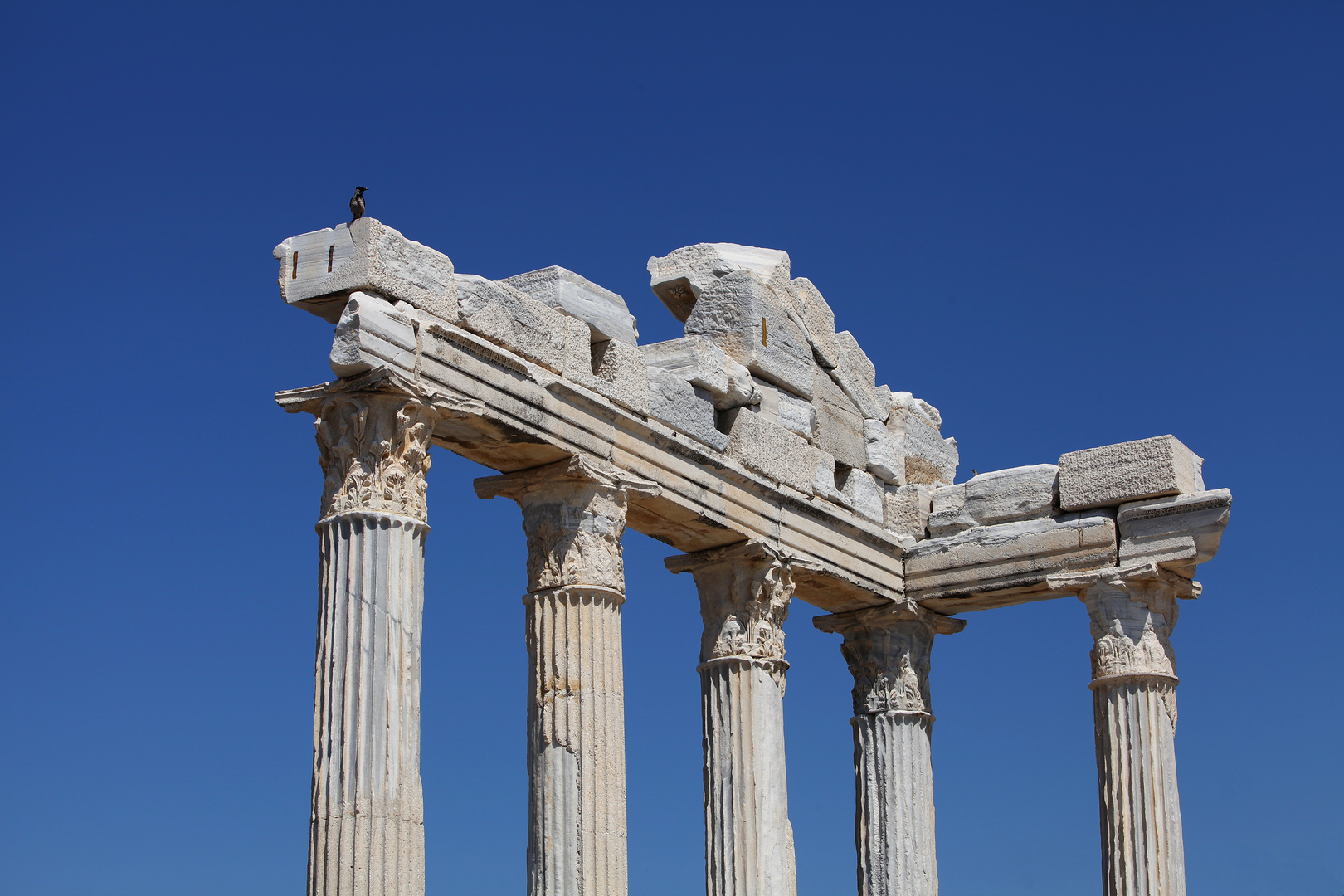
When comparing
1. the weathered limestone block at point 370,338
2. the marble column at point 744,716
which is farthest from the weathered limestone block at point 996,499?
the weathered limestone block at point 370,338

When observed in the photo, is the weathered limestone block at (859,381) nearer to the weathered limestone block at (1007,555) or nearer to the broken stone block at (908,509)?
the broken stone block at (908,509)

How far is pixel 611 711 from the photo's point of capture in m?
19.1

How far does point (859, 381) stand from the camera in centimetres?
2491

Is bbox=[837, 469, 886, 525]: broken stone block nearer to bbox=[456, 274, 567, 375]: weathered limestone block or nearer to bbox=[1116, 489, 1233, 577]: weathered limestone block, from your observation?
bbox=[1116, 489, 1233, 577]: weathered limestone block

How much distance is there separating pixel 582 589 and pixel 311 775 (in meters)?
3.85

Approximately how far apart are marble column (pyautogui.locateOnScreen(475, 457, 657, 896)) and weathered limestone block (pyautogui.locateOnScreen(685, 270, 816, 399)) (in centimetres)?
301

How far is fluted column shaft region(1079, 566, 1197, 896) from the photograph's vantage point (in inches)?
874

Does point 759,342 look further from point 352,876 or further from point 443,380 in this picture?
point 352,876

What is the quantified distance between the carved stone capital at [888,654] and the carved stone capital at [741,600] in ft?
9.03

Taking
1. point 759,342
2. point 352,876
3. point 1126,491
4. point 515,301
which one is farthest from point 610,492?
point 1126,491

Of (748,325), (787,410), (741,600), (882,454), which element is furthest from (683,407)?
(882,454)

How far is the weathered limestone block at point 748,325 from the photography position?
22.4 metres

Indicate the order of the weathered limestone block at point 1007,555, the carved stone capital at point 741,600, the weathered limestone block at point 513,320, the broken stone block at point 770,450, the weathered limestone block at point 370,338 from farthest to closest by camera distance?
the weathered limestone block at point 1007,555
the carved stone capital at point 741,600
the broken stone block at point 770,450
the weathered limestone block at point 513,320
the weathered limestone block at point 370,338

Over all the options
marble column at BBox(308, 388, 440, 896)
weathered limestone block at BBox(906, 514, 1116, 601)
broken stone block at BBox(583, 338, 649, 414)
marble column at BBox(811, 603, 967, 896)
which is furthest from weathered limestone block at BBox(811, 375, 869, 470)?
marble column at BBox(308, 388, 440, 896)
